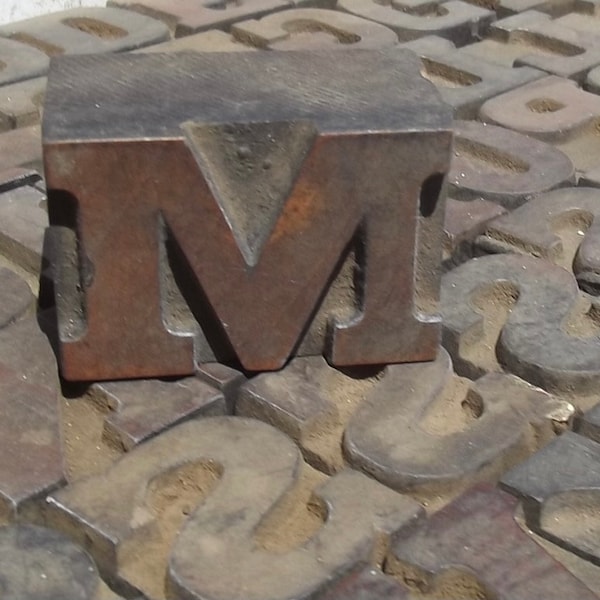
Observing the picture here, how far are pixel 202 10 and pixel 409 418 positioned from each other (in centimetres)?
214

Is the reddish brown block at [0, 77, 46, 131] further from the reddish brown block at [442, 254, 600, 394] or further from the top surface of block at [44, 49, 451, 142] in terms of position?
the reddish brown block at [442, 254, 600, 394]

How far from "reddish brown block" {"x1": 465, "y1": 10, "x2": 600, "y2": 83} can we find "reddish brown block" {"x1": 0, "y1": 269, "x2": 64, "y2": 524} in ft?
5.74

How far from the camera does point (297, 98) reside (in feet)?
6.13

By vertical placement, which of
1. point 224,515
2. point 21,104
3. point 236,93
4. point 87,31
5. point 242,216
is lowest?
point 87,31

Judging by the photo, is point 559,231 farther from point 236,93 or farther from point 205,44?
point 205,44

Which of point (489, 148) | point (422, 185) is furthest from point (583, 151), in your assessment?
point (422, 185)

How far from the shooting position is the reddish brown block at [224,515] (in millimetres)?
1537

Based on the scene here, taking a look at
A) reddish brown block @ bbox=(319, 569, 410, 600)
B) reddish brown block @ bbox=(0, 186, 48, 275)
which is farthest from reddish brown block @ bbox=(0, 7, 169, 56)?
reddish brown block @ bbox=(319, 569, 410, 600)

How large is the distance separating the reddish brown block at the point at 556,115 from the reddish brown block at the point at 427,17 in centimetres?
53

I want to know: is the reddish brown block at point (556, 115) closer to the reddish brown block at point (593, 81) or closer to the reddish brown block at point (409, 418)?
the reddish brown block at point (593, 81)

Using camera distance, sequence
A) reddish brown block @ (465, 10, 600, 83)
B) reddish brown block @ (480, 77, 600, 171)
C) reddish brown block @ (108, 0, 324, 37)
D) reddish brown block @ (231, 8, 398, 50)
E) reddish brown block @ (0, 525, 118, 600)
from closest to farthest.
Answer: reddish brown block @ (0, 525, 118, 600)
reddish brown block @ (480, 77, 600, 171)
reddish brown block @ (465, 10, 600, 83)
reddish brown block @ (231, 8, 398, 50)
reddish brown block @ (108, 0, 324, 37)

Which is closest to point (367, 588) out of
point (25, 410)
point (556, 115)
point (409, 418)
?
point (409, 418)

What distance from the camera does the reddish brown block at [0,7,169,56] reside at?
3316 millimetres

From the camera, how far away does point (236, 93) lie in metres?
1.89
